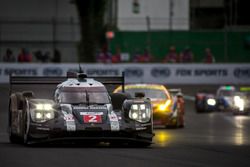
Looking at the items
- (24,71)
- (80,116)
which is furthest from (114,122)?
(24,71)

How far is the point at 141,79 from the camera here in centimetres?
3897

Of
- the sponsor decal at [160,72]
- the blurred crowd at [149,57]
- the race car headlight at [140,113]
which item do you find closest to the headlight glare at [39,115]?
the race car headlight at [140,113]

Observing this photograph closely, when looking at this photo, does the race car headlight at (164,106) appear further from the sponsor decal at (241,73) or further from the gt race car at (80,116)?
the sponsor decal at (241,73)

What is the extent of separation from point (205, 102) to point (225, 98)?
73 centimetres

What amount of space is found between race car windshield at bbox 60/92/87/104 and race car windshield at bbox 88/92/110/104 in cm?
11

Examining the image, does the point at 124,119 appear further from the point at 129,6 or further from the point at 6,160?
the point at 129,6

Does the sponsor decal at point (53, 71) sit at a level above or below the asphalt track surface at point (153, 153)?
above

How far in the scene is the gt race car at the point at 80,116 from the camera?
1560 centimetres

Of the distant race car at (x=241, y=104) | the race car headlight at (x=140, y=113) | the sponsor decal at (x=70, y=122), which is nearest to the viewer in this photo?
the sponsor decal at (x=70, y=122)

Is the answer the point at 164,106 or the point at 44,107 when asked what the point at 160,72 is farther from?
the point at 44,107

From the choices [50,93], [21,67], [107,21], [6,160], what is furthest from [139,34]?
[6,160]

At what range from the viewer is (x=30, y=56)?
40.7 metres

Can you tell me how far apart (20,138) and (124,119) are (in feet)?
6.20

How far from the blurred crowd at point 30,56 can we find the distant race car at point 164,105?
14918mm
